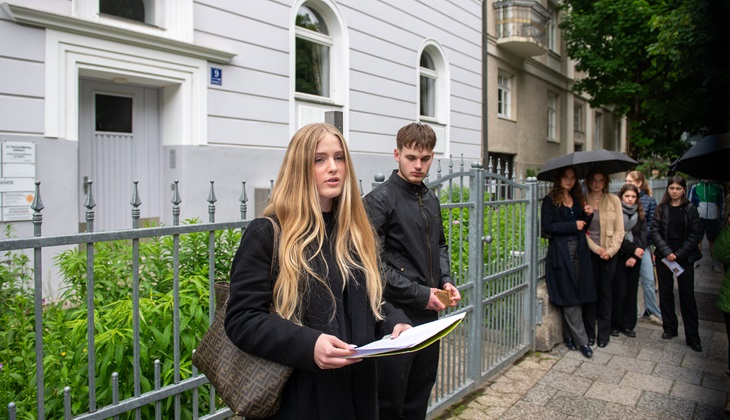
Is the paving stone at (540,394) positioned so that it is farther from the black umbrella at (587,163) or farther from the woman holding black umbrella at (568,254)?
the black umbrella at (587,163)

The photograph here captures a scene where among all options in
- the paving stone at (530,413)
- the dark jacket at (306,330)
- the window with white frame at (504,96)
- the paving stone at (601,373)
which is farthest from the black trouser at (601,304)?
the window with white frame at (504,96)

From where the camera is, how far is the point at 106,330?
2.63 meters

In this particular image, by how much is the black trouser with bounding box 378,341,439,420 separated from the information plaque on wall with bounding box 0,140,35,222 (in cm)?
490

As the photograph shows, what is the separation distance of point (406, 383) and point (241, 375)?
144cm

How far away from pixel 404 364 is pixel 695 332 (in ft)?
15.0

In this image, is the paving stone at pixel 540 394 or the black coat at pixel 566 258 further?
the black coat at pixel 566 258

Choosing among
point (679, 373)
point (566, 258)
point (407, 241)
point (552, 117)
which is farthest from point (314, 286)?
point (552, 117)

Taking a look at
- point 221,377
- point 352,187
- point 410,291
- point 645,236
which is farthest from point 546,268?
point 221,377

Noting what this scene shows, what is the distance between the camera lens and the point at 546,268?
6.01m

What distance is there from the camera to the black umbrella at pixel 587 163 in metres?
5.89

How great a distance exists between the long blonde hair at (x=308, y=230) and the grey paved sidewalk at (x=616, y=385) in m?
2.70

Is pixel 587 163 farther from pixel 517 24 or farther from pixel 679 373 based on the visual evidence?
pixel 517 24

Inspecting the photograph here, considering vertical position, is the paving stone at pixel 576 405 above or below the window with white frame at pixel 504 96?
below

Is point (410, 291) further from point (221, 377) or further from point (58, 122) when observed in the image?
point (58, 122)
